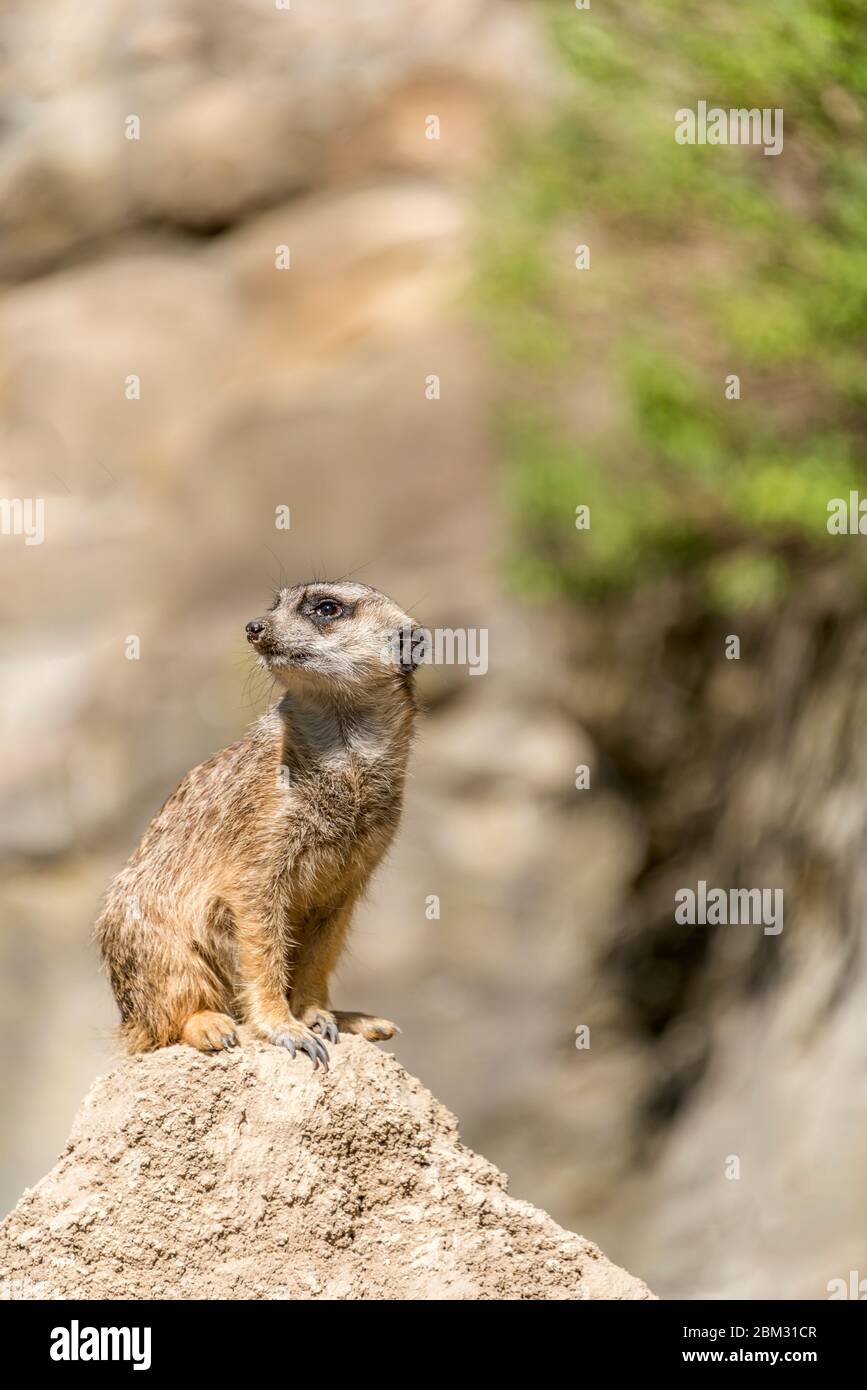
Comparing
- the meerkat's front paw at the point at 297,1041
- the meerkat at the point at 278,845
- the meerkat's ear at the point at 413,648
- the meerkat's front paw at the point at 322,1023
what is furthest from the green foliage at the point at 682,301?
the meerkat's front paw at the point at 297,1041

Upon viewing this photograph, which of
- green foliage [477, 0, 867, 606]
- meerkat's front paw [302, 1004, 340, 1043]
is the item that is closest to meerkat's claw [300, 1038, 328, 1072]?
meerkat's front paw [302, 1004, 340, 1043]

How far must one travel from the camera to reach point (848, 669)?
10570mm

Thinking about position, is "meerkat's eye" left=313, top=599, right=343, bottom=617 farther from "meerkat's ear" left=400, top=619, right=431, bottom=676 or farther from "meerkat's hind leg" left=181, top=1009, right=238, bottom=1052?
"meerkat's hind leg" left=181, top=1009, right=238, bottom=1052

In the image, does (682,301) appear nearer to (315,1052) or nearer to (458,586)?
(458,586)

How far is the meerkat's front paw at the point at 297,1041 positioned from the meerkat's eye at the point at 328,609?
92cm

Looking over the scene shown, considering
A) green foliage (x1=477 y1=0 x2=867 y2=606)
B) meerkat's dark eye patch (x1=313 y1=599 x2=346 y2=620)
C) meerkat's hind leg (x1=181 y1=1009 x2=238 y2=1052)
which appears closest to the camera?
meerkat's hind leg (x1=181 y1=1009 x2=238 y2=1052)

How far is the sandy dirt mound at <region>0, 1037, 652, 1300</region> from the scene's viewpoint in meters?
3.42

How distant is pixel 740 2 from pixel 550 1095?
22.3 feet

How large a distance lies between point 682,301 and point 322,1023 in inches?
283

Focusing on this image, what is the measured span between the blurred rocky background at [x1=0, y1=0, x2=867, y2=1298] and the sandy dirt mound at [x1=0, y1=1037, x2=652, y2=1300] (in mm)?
6559

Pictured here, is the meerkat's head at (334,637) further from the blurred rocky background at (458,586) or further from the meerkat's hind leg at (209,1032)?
the blurred rocky background at (458,586)

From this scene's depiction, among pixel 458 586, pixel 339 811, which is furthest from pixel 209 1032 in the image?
pixel 458 586

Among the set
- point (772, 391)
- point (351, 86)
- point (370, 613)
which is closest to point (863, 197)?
point (772, 391)

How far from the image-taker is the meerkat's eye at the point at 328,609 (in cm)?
366
